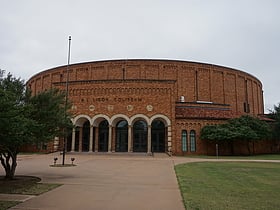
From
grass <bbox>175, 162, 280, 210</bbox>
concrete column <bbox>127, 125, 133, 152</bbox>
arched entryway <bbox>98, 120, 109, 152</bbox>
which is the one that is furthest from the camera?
arched entryway <bbox>98, 120, 109, 152</bbox>

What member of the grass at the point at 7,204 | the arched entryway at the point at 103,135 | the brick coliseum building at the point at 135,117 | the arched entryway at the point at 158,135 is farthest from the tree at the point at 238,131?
the grass at the point at 7,204

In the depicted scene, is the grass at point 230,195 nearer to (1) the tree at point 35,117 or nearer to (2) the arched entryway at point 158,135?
(1) the tree at point 35,117

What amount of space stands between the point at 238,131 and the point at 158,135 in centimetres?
1033

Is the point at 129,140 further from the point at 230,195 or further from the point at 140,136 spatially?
the point at 230,195

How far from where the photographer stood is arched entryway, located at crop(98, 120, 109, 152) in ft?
129

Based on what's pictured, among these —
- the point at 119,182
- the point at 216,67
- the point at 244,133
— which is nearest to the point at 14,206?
the point at 119,182

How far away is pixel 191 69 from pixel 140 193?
132 feet

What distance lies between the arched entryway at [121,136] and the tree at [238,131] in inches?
402

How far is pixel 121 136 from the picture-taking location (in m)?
39.4

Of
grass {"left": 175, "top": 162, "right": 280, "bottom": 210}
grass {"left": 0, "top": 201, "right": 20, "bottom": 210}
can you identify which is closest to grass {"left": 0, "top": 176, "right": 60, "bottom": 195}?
grass {"left": 0, "top": 201, "right": 20, "bottom": 210}

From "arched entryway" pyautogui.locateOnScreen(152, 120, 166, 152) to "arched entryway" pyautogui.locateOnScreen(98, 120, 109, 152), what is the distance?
6.45 meters

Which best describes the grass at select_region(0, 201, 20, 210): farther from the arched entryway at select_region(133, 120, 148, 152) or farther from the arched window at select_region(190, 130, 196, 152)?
the arched window at select_region(190, 130, 196, 152)

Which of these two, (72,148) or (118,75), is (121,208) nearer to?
(72,148)

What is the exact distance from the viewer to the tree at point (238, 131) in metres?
35.4
